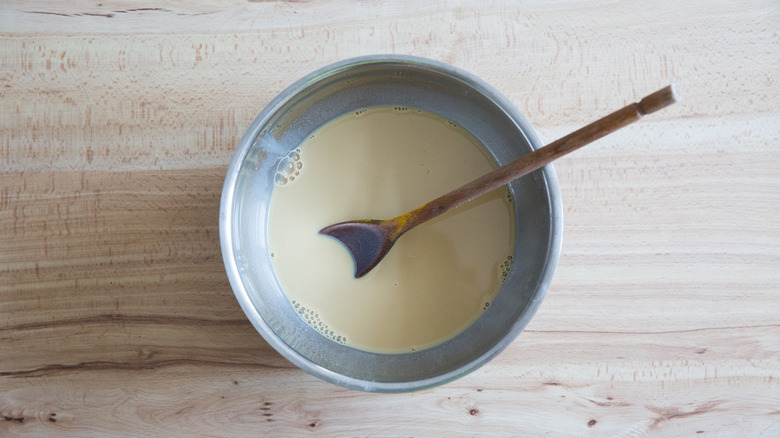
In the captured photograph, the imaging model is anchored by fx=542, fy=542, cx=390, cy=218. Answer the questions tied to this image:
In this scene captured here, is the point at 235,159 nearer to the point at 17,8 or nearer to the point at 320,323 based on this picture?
the point at 320,323

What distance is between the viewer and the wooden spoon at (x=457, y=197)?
0.74m

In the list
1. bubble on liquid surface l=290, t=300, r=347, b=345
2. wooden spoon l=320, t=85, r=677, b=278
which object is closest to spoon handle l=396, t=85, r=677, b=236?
wooden spoon l=320, t=85, r=677, b=278

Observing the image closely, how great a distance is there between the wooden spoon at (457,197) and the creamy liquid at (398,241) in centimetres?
3

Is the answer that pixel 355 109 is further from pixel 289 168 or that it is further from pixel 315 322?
pixel 315 322

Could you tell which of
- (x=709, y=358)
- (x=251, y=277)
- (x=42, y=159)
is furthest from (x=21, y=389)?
(x=709, y=358)

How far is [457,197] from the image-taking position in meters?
0.91

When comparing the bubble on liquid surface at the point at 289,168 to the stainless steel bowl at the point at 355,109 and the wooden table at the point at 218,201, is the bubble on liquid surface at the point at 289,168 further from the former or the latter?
the wooden table at the point at 218,201

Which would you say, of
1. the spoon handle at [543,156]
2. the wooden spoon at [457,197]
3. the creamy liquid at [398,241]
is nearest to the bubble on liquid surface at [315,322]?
the creamy liquid at [398,241]

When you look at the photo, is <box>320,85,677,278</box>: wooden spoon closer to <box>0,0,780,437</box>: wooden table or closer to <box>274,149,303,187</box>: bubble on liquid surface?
<box>274,149,303,187</box>: bubble on liquid surface

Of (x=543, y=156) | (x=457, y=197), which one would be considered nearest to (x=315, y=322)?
(x=457, y=197)

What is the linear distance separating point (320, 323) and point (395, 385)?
0.23 meters

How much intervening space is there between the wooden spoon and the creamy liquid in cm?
3

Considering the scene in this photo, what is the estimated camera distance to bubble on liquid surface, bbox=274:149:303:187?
102 centimetres

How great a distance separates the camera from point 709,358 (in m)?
1.09
